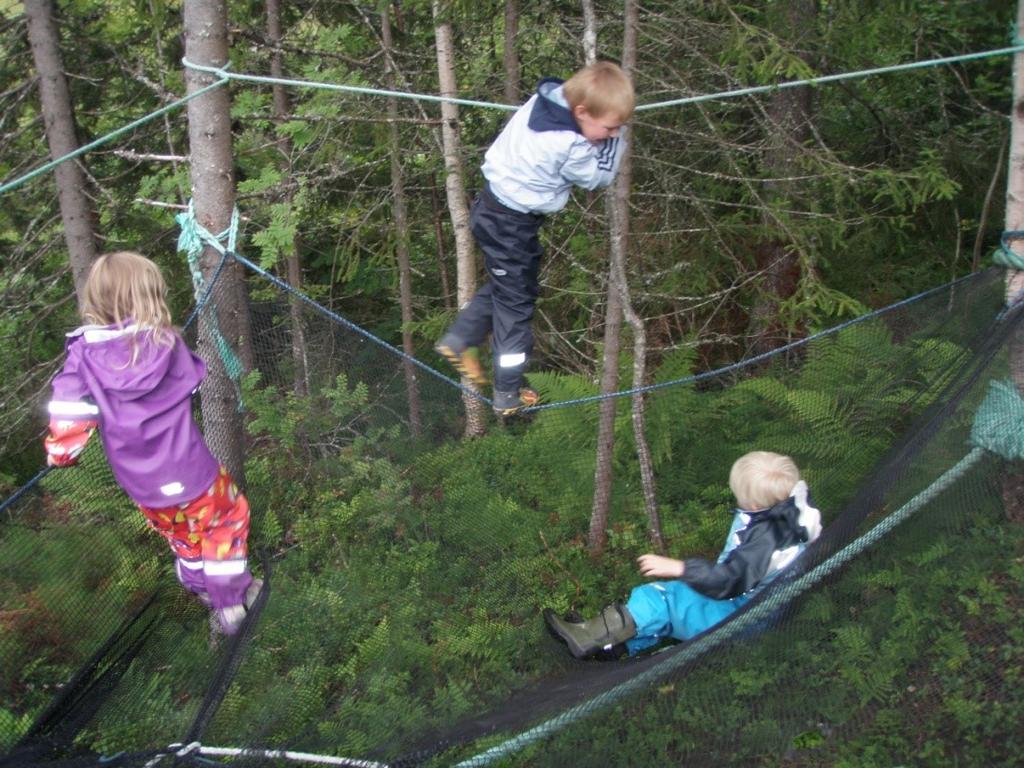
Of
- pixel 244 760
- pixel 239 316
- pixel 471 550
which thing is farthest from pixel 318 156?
pixel 244 760

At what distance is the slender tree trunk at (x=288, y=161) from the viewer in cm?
308

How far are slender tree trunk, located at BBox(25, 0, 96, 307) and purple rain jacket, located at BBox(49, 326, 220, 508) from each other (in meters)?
3.56

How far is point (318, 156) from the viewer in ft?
15.6

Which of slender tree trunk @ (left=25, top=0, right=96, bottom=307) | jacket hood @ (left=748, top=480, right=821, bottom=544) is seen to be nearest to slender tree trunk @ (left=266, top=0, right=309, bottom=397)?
slender tree trunk @ (left=25, top=0, right=96, bottom=307)

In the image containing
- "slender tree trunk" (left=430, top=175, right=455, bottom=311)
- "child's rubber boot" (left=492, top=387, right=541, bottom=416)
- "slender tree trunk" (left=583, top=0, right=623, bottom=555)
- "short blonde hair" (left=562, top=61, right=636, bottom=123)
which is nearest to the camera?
"short blonde hair" (left=562, top=61, right=636, bottom=123)

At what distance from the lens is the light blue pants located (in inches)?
111

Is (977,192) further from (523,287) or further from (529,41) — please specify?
(523,287)

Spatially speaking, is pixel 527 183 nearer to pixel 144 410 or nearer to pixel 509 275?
pixel 509 275

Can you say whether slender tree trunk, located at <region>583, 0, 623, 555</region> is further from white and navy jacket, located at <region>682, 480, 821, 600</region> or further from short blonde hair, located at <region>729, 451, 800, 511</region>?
white and navy jacket, located at <region>682, 480, 821, 600</region>

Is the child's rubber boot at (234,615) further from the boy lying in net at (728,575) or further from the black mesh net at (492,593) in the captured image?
the boy lying in net at (728,575)

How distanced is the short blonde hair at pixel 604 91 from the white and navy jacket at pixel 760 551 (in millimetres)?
1304

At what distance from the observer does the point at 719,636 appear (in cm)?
226

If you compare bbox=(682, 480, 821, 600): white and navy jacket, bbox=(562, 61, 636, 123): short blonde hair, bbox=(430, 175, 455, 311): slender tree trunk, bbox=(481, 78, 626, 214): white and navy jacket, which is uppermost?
bbox=(562, 61, 636, 123): short blonde hair

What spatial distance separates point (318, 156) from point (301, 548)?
8.03ft
